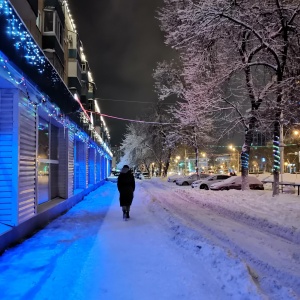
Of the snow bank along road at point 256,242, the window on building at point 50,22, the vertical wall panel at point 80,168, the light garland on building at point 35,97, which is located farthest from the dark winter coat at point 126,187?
the window on building at point 50,22

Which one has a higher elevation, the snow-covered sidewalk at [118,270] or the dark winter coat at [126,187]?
the dark winter coat at [126,187]

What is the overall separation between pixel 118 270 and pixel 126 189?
6.02m

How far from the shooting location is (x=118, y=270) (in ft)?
18.5

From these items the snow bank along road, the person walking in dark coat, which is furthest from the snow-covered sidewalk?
the person walking in dark coat

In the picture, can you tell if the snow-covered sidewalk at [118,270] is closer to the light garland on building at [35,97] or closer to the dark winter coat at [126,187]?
the dark winter coat at [126,187]

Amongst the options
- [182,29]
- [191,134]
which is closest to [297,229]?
[182,29]

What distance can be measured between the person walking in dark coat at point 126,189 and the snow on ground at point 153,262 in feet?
2.53

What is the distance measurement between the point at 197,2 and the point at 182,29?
1491 millimetres

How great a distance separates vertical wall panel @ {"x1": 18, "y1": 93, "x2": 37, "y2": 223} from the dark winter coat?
3106 millimetres

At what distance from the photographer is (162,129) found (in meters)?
50.2

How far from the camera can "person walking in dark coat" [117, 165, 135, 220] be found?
11422 millimetres

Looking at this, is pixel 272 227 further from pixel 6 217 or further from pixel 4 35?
pixel 4 35

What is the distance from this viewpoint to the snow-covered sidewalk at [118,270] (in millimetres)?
4648

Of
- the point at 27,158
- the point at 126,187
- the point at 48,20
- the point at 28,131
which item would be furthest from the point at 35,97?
the point at 48,20
